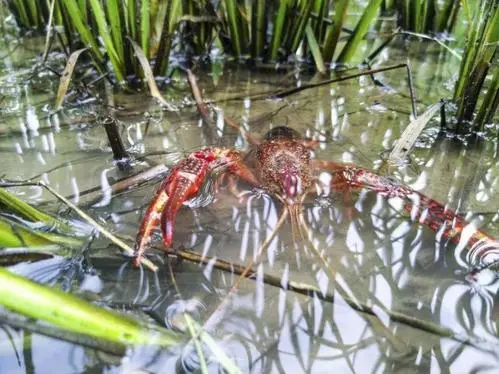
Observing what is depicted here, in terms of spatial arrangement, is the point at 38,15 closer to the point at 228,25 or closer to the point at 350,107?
the point at 228,25

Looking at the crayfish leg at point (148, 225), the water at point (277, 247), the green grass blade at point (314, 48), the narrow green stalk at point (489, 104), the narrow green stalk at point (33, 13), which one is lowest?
the water at point (277, 247)

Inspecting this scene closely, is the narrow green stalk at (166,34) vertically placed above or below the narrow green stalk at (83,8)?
below

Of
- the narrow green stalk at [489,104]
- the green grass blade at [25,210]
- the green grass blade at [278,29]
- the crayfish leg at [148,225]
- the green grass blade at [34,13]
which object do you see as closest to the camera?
the green grass blade at [25,210]

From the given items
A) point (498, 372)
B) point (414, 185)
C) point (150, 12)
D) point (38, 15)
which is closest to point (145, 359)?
point (498, 372)

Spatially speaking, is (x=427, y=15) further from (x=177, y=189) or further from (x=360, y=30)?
(x=177, y=189)

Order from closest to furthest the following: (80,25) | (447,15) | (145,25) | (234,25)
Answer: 1. (80,25)
2. (145,25)
3. (234,25)
4. (447,15)

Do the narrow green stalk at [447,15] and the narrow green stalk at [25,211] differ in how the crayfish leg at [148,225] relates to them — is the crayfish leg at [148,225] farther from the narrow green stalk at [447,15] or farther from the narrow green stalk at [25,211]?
the narrow green stalk at [447,15]

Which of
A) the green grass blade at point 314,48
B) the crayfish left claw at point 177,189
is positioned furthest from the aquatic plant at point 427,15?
the crayfish left claw at point 177,189

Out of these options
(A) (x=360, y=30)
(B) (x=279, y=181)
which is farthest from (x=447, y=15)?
(B) (x=279, y=181)
